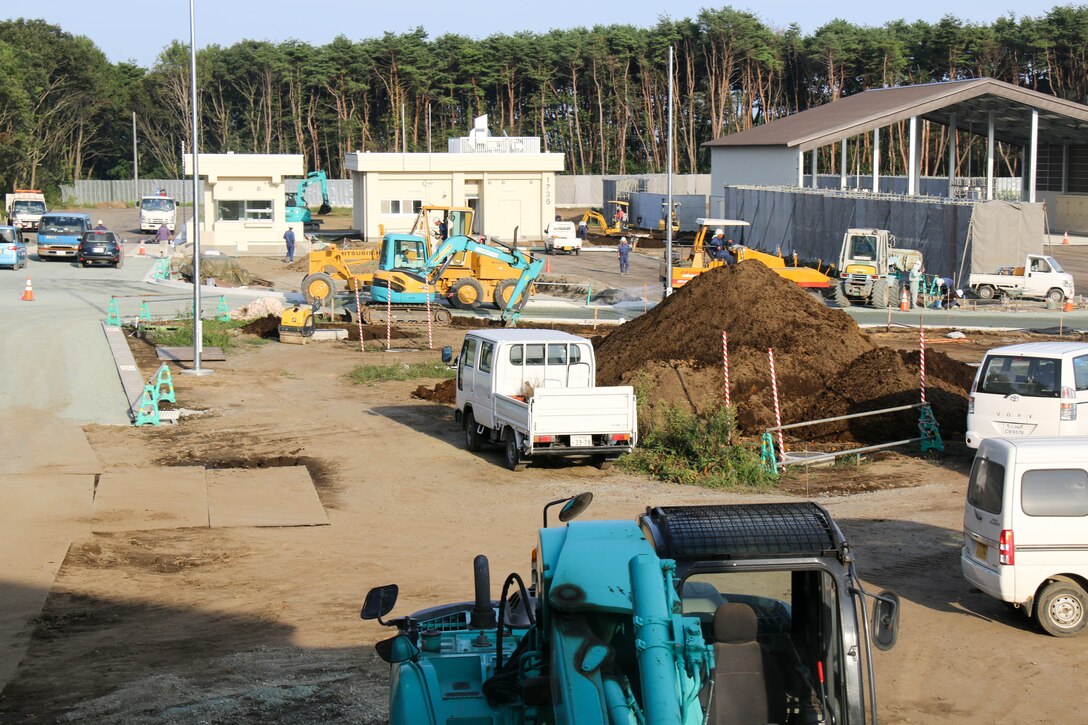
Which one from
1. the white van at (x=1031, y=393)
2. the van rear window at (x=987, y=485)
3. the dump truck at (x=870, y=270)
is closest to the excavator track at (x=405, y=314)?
the dump truck at (x=870, y=270)

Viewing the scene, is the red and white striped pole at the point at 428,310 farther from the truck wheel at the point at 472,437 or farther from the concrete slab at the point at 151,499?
the concrete slab at the point at 151,499

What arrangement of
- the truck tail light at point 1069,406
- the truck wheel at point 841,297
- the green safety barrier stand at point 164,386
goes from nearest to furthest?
the truck tail light at point 1069,406 < the green safety barrier stand at point 164,386 < the truck wheel at point 841,297

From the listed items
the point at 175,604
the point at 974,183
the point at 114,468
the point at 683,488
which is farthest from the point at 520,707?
the point at 974,183

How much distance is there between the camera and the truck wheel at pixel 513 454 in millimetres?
18875

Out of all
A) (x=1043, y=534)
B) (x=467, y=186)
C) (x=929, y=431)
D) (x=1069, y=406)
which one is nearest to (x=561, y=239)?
(x=467, y=186)

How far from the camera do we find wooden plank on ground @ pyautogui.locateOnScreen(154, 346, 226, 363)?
96.4 feet

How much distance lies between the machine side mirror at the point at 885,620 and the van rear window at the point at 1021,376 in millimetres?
12955

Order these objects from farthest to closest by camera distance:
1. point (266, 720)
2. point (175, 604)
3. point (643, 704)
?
point (175, 604)
point (266, 720)
point (643, 704)

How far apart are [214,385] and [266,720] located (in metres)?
18.5

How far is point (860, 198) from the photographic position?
Result: 162 ft

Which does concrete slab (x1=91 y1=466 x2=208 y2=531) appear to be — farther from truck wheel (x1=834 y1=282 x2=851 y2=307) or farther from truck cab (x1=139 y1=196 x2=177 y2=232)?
truck cab (x1=139 y1=196 x2=177 y2=232)

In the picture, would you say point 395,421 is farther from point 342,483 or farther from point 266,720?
point 266,720

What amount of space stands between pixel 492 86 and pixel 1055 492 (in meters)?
102

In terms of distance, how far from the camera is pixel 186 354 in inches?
1172
